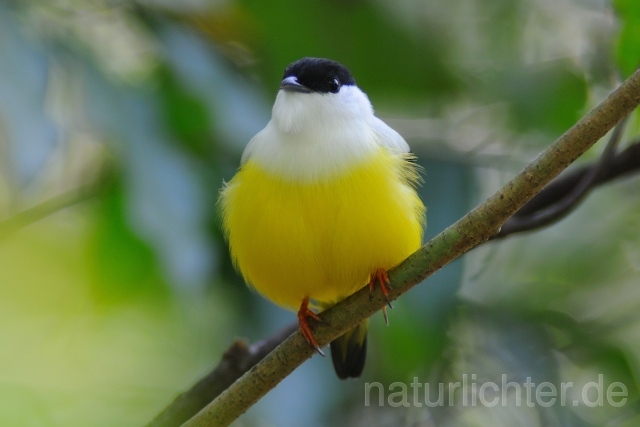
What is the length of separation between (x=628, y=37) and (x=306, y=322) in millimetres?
1449

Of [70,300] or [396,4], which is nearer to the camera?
[70,300]

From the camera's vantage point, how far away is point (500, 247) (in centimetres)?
391

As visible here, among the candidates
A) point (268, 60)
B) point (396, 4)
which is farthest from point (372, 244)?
point (396, 4)

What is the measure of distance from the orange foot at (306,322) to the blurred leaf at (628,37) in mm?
1362

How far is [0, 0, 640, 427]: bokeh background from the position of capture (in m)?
2.77

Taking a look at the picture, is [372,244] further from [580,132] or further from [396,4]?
[396,4]

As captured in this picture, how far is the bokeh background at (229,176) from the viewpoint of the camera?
9.07 ft

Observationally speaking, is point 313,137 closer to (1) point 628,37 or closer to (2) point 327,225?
(2) point 327,225

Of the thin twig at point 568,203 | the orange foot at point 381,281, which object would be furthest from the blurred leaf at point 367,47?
the orange foot at point 381,281

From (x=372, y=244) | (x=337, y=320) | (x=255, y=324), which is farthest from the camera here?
(x=255, y=324)

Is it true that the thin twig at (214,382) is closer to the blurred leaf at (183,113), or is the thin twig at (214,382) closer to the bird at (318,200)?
the bird at (318,200)

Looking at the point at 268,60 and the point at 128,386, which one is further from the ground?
the point at 268,60

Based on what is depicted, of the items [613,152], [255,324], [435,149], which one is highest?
[613,152]

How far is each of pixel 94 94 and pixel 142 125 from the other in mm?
A: 211
